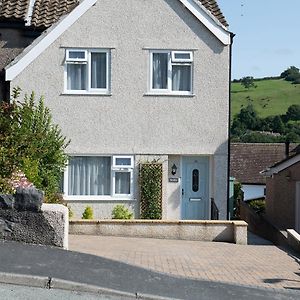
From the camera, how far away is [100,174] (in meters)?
20.2

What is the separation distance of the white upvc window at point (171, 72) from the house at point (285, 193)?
6079 mm

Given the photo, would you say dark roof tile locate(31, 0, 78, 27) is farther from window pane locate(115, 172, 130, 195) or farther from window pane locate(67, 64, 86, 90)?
window pane locate(115, 172, 130, 195)

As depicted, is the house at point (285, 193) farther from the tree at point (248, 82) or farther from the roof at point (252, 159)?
the tree at point (248, 82)

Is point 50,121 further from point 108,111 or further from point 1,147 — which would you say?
point 1,147

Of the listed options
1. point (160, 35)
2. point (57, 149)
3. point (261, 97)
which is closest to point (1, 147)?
point (57, 149)

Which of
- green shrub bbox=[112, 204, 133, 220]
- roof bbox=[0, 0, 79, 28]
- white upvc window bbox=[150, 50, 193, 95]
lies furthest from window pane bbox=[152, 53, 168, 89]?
green shrub bbox=[112, 204, 133, 220]

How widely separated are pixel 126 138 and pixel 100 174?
50.8 inches

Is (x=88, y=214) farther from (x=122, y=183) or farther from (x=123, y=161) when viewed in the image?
(x=123, y=161)

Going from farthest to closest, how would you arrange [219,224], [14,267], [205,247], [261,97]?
[261,97] < [219,224] < [205,247] < [14,267]

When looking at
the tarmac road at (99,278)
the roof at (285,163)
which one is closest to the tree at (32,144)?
the tarmac road at (99,278)

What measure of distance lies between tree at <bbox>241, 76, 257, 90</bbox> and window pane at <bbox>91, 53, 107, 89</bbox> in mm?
87340

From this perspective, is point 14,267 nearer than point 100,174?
Yes

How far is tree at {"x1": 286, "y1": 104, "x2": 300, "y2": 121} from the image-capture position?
84125 mm

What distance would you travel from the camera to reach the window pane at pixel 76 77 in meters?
20.0
